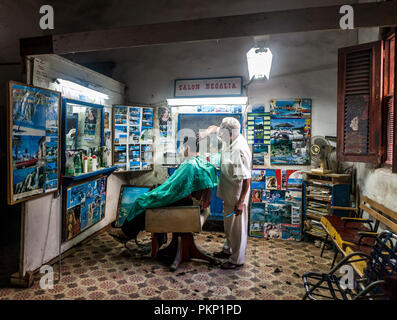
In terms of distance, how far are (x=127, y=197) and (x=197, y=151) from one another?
1760 millimetres

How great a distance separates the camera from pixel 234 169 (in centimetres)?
315

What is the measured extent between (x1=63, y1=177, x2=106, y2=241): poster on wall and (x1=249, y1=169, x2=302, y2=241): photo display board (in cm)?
246

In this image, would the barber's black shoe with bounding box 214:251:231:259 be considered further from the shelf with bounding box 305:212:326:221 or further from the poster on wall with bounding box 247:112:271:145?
the poster on wall with bounding box 247:112:271:145

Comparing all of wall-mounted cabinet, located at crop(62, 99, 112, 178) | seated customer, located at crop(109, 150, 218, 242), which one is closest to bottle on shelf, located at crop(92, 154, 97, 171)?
wall-mounted cabinet, located at crop(62, 99, 112, 178)

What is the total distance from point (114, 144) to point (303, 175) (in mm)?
3200

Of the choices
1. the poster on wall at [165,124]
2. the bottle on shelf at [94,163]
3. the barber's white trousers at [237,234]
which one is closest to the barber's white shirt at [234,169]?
the barber's white trousers at [237,234]

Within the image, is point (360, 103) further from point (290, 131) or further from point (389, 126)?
point (290, 131)

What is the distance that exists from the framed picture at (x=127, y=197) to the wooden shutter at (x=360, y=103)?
10.3 feet

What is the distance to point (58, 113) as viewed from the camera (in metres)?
3.10

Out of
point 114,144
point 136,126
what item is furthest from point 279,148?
point 114,144

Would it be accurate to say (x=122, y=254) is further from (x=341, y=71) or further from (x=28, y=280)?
(x=341, y=71)

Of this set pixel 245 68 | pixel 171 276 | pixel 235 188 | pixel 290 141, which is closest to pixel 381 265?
pixel 235 188

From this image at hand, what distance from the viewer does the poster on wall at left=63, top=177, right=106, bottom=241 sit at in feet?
11.1

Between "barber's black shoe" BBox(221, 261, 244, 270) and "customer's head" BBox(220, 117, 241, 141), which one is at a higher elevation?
"customer's head" BBox(220, 117, 241, 141)
